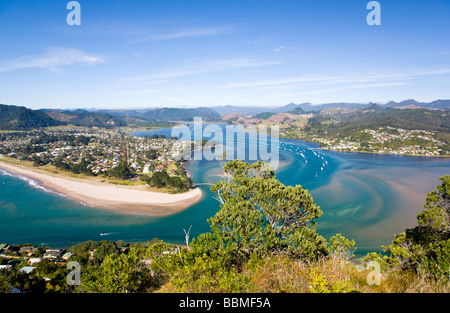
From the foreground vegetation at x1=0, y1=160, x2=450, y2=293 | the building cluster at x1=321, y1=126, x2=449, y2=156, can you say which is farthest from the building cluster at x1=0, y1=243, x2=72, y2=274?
the building cluster at x1=321, y1=126, x2=449, y2=156

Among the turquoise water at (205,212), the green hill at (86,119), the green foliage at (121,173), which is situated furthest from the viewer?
the green hill at (86,119)

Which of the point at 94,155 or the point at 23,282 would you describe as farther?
the point at 94,155

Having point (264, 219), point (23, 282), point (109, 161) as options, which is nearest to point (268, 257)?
point (264, 219)

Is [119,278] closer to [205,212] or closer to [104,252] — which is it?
[104,252]

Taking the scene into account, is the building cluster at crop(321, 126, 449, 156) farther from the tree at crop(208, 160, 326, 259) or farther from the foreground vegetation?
the tree at crop(208, 160, 326, 259)

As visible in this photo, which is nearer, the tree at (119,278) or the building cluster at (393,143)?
the tree at (119,278)

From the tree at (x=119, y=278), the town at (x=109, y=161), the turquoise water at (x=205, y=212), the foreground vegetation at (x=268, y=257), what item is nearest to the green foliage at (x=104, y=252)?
the turquoise water at (x=205, y=212)

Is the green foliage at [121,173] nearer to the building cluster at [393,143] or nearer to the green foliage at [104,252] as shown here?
the green foliage at [104,252]
